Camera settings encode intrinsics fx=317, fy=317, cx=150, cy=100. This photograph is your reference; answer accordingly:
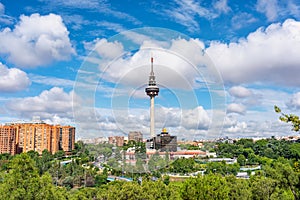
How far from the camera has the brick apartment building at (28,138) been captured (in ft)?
125

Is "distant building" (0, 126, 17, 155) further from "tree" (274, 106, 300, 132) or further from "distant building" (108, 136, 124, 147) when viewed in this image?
"tree" (274, 106, 300, 132)

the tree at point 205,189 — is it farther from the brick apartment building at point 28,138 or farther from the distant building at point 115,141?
the brick apartment building at point 28,138

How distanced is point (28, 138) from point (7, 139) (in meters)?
2.38

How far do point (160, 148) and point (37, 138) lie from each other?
52.2 ft

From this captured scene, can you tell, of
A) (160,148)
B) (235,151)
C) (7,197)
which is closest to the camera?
(7,197)

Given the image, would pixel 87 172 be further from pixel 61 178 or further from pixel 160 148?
pixel 160 148

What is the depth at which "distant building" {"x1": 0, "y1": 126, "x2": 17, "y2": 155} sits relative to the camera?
124 feet

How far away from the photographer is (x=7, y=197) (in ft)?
21.0

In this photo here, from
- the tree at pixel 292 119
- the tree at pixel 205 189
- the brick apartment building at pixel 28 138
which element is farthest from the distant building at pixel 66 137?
the tree at pixel 292 119

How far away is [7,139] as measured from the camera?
1505 inches

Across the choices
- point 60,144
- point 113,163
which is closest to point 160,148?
point 113,163

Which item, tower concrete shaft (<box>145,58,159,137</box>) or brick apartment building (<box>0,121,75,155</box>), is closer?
brick apartment building (<box>0,121,75,155</box>)

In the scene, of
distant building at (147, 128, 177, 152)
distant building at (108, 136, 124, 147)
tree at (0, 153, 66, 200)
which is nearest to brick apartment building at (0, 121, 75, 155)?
distant building at (108, 136, 124, 147)

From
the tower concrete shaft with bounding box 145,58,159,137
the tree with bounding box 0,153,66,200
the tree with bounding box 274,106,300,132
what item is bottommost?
the tree with bounding box 0,153,66,200
